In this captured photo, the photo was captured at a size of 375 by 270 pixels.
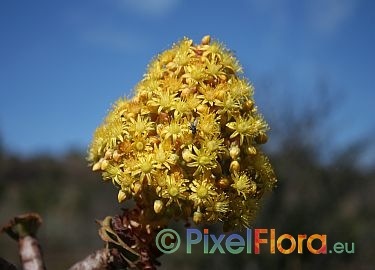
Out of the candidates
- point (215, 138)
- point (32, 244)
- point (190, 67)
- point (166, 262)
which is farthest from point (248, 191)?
point (166, 262)

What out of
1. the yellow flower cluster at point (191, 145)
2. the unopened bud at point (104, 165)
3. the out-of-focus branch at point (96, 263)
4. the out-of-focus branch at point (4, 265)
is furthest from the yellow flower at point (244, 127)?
the out-of-focus branch at point (4, 265)

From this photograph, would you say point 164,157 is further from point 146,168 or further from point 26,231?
point 26,231

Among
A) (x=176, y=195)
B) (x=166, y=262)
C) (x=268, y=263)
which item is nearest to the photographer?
(x=176, y=195)

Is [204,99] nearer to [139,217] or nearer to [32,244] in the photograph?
[139,217]

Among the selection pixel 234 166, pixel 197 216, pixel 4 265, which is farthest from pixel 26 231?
pixel 234 166

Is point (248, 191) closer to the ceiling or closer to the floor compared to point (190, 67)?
closer to the floor

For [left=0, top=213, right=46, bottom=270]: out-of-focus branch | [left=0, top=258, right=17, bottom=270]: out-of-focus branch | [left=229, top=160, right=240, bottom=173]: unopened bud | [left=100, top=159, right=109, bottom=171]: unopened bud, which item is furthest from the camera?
[left=0, top=213, right=46, bottom=270]: out-of-focus branch

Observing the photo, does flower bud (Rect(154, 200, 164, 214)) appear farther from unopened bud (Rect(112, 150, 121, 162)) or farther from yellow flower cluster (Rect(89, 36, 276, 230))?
unopened bud (Rect(112, 150, 121, 162))

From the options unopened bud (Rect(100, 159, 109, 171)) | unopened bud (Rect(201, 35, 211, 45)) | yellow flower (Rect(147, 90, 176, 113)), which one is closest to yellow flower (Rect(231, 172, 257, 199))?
yellow flower (Rect(147, 90, 176, 113))
